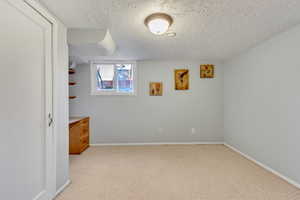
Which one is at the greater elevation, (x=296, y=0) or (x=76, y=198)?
(x=296, y=0)

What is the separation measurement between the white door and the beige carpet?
0.55 meters

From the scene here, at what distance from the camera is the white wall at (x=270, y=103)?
2.05 meters

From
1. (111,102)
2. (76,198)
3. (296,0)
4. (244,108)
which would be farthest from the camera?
(111,102)

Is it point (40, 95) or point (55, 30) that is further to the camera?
point (55, 30)

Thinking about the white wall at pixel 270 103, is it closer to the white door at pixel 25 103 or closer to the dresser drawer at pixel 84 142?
the white door at pixel 25 103

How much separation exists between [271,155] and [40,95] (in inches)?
133

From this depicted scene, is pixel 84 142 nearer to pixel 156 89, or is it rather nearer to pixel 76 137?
pixel 76 137

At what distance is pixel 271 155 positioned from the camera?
2.40 m

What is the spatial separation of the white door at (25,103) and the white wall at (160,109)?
7.07 ft

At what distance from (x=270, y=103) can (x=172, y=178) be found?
2.00 metres

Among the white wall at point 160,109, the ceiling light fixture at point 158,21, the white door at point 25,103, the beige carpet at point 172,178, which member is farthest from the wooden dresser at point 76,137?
the ceiling light fixture at point 158,21

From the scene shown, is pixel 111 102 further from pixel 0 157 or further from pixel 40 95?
pixel 0 157

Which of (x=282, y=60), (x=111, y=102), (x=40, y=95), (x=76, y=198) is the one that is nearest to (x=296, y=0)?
(x=282, y=60)

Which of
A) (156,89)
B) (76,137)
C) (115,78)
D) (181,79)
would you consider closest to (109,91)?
(115,78)
